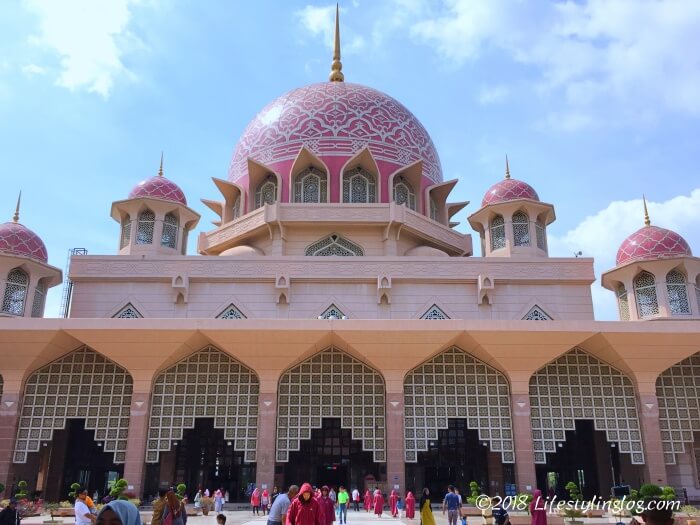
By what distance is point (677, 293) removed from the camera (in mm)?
19750

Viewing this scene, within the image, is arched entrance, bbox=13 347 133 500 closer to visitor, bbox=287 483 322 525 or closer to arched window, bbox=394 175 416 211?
arched window, bbox=394 175 416 211

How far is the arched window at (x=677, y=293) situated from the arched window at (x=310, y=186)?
39.0 feet

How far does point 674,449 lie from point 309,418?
9882mm

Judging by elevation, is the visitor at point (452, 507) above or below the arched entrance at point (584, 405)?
below

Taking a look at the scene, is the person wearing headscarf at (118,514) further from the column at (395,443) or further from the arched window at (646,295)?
the arched window at (646,295)

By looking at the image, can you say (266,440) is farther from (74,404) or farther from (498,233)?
(498,233)

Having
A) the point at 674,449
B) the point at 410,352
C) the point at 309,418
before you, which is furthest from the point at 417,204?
the point at 674,449

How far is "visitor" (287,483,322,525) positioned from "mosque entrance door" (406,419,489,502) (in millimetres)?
15161

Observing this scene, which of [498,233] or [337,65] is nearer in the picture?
[498,233]

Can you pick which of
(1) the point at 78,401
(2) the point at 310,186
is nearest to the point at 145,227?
(2) the point at 310,186

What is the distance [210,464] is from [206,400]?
4.18 meters

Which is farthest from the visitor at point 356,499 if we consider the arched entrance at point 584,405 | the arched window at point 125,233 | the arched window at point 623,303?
the arched window at point 125,233

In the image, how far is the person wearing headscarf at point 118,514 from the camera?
315 centimetres

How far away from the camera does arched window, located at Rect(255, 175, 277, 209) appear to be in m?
24.5
